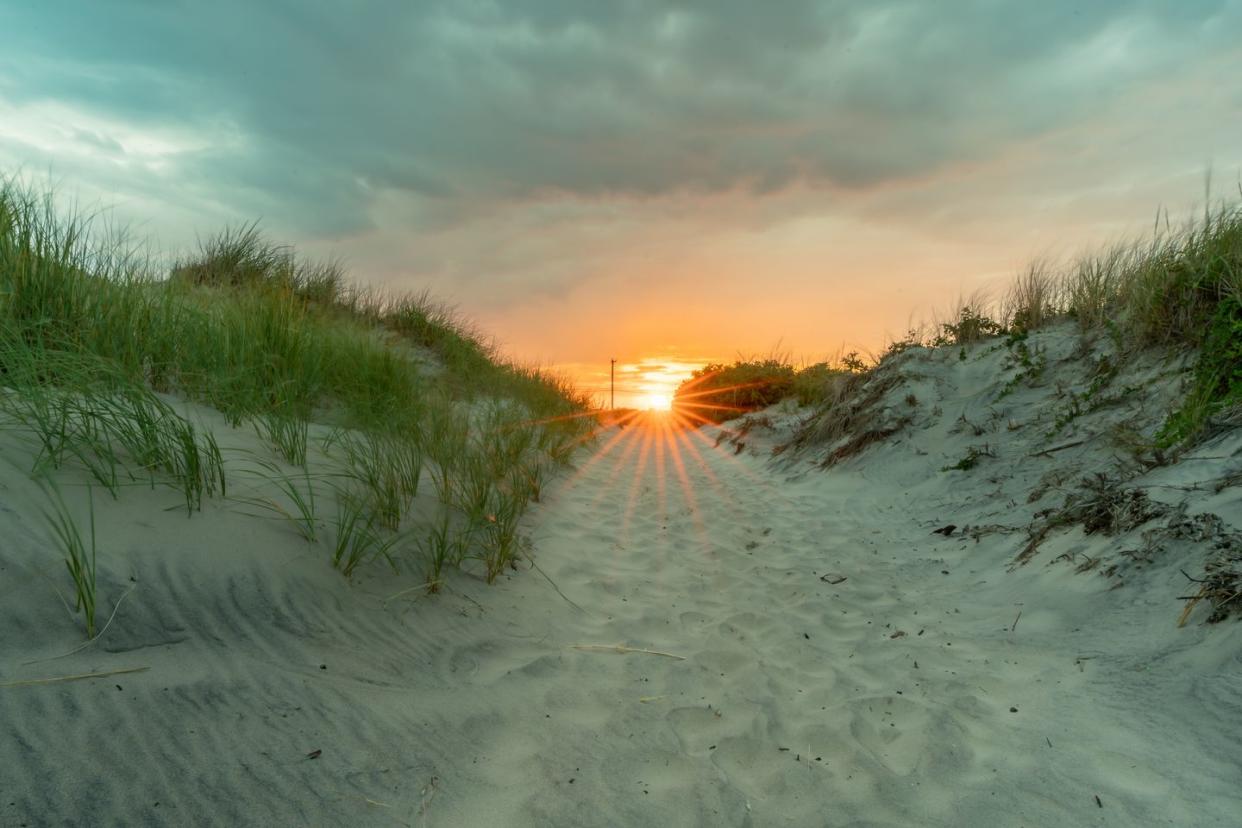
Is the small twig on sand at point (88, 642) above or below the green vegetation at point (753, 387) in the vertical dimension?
below

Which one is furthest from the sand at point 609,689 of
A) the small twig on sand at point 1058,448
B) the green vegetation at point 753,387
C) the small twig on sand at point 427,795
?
the green vegetation at point 753,387

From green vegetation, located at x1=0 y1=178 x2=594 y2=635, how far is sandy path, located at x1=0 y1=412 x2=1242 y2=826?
12.5 inches

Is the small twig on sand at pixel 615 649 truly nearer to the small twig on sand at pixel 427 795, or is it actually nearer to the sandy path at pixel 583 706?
the sandy path at pixel 583 706

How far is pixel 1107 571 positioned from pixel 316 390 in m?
5.43

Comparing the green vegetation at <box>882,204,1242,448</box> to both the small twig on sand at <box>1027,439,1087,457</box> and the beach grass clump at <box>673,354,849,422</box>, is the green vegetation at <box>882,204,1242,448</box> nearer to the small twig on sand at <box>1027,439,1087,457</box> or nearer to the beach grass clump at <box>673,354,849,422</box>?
the small twig on sand at <box>1027,439,1087,457</box>

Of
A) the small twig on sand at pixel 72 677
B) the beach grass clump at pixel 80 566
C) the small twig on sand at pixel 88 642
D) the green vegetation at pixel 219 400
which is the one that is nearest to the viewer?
the small twig on sand at pixel 72 677

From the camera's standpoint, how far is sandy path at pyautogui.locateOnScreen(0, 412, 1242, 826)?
1.89 metres

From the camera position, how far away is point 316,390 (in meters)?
5.25

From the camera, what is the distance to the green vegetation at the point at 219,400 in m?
2.86

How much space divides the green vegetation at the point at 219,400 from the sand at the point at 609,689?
0.23 m

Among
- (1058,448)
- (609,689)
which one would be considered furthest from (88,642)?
(1058,448)

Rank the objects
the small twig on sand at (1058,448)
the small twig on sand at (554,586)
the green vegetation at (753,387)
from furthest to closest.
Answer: the green vegetation at (753,387), the small twig on sand at (1058,448), the small twig on sand at (554,586)

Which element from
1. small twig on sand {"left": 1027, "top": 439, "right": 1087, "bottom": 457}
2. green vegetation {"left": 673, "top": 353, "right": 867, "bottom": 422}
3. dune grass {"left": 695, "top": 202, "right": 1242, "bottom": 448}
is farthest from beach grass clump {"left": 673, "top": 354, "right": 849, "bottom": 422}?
small twig on sand {"left": 1027, "top": 439, "right": 1087, "bottom": 457}

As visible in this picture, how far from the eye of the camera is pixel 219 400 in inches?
159
